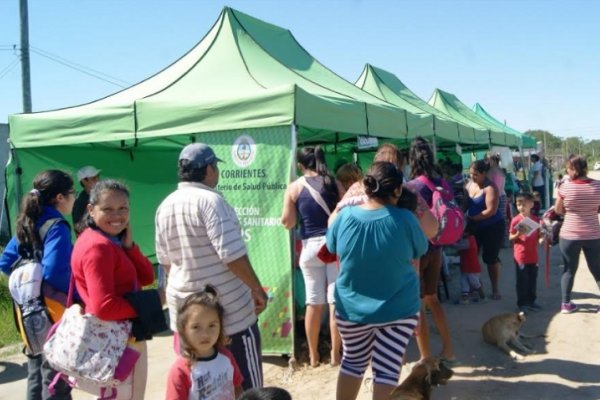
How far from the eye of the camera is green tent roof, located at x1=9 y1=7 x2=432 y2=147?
15.5 feet

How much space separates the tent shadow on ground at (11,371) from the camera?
5.03 meters

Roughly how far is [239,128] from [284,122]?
460 millimetres

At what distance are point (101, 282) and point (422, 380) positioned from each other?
1.94 meters

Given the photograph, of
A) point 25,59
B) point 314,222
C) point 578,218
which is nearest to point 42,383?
point 314,222

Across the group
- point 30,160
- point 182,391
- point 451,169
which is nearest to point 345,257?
point 182,391

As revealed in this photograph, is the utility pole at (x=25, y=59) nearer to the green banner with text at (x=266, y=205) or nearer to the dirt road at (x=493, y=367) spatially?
the dirt road at (x=493, y=367)

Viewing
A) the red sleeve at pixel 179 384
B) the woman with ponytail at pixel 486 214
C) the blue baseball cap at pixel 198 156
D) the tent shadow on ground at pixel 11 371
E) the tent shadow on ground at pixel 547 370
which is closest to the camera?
the red sleeve at pixel 179 384

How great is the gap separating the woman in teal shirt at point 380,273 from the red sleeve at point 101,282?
46.0 inches

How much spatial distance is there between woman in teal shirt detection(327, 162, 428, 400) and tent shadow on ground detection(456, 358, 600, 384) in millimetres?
1717

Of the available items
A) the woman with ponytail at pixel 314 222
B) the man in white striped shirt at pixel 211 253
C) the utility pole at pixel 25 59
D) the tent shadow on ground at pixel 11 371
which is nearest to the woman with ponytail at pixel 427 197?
the woman with ponytail at pixel 314 222

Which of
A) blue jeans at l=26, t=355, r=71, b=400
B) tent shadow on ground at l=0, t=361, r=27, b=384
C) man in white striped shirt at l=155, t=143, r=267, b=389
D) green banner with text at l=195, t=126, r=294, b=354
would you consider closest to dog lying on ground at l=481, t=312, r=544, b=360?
green banner with text at l=195, t=126, r=294, b=354

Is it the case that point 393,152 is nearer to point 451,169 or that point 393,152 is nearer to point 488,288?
point 488,288

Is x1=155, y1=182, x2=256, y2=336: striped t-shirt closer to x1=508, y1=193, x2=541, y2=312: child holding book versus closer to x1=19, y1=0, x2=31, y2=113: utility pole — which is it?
x1=508, y1=193, x2=541, y2=312: child holding book

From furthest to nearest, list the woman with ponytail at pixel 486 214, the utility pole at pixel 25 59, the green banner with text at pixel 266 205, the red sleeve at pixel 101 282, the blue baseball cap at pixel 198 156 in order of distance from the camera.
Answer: the utility pole at pixel 25 59
the woman with ponytail at pixel 486 214
the green banner with text at pixel 266 205
the blue baseball cap at pixel 198 156
the red sleeve at pixel 101 282
